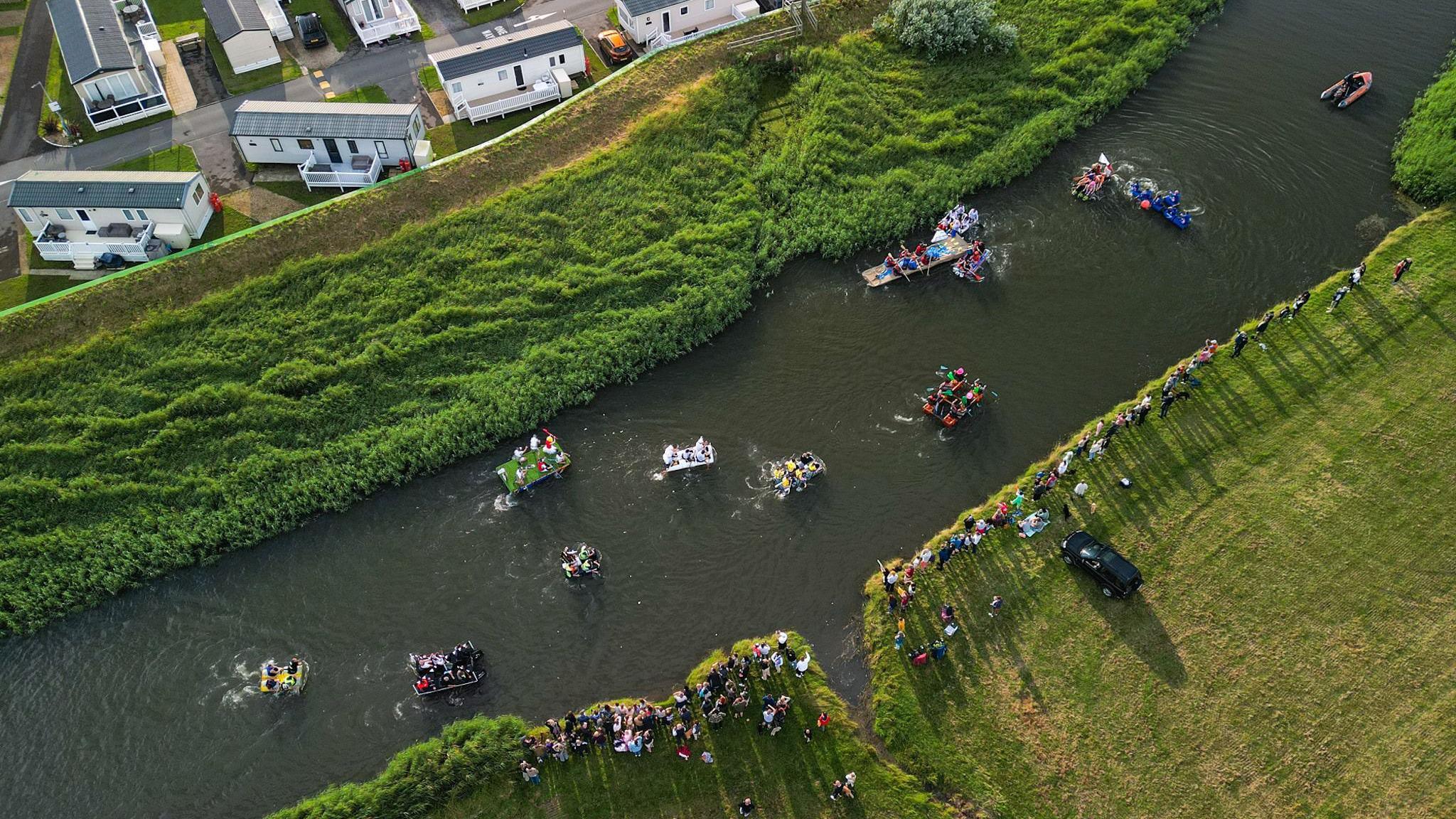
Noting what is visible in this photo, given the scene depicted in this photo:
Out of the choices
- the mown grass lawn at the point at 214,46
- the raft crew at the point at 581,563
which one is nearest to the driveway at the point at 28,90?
the mown grass lawn at the point at 214,46

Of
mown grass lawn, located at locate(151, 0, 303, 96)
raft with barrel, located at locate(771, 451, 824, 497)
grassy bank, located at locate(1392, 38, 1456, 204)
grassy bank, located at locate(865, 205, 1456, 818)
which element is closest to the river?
raft with barrel, located at locate(771, 451, 824, 497)

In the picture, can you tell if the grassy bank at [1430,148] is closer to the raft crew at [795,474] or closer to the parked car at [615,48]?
the raft crew at [795,474]

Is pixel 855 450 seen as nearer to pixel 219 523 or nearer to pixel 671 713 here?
pixel 671 713

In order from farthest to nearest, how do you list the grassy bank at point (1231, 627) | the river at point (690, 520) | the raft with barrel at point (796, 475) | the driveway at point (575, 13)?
the driveway at point (575, 13)
the raft with barrel at point (796, 475)
the river at point (690, 520)
the grassy bank at point (1231, 627)

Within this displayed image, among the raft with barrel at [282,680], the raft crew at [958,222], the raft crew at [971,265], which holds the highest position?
the raft crew at [958,222]

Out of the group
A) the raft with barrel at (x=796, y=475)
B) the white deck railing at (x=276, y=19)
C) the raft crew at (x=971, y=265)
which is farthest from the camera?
the white deck railing at (x=276, y=19)

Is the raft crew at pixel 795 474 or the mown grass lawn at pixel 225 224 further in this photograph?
the mown grass lawn at pixel 225 224

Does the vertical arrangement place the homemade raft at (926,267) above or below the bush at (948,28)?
below

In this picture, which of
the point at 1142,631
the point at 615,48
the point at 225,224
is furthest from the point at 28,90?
the point at 1142,631
